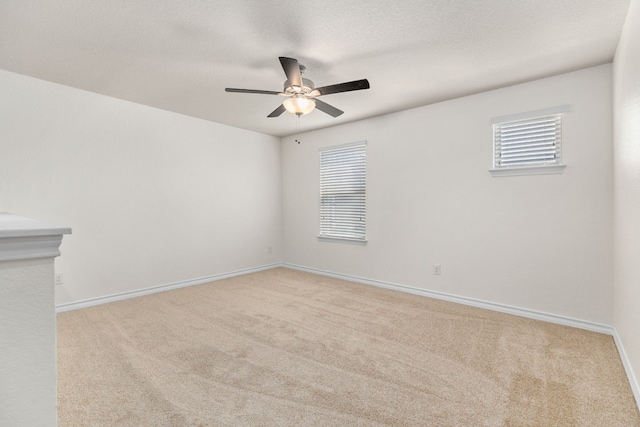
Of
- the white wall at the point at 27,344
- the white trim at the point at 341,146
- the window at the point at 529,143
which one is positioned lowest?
the white wall at the point at 27,344

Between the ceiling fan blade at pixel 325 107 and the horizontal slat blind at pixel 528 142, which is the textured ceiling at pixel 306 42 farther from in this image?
the horizontal slat blind at pixel 528 142

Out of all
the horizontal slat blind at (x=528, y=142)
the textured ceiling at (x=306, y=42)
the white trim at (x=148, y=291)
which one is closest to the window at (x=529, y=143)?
the horizontal slat blind at (x=528, y=142)

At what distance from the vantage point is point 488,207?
3.53m

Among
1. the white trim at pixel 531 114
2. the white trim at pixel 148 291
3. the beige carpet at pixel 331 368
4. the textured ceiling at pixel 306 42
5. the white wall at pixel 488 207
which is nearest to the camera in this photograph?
the beige carpet at pixel 331 368

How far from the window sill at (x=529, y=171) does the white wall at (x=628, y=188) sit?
45 cm

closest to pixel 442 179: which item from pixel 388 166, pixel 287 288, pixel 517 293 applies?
pixel 388 166

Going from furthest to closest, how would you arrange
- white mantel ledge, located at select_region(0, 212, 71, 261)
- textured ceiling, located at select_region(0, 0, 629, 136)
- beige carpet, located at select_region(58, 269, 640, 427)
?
textured ceiling, located at select_region(0, 0, 629, 136) → beige carpet, located at select_region(58, 269, 640, 427) → white mantel ledge, located at select_region(0, 212, 71, 261)

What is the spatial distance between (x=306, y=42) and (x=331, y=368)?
252cm

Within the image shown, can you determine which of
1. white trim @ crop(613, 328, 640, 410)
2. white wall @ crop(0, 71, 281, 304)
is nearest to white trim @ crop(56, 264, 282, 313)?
white wall @ crop(0, 71, 281, 304)

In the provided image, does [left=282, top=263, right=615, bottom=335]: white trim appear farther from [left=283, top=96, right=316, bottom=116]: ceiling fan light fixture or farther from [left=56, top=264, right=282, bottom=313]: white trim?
[left=283, top=96, right=316, bottom=116]: ceiling fan light fixture

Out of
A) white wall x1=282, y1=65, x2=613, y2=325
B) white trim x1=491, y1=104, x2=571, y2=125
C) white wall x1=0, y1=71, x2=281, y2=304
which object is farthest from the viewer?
white wall x1=0, y1=71, x2=281, y2=304

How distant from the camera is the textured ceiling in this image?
209 cm

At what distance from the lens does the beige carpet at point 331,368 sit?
1.77 m

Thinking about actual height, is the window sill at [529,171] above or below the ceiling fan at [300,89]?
below
